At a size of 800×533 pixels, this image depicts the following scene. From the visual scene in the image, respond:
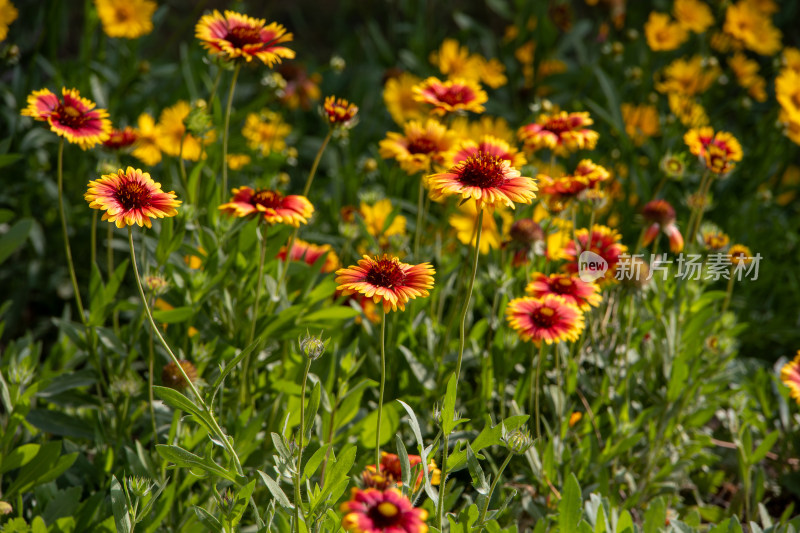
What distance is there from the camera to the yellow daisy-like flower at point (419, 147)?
1574 mm

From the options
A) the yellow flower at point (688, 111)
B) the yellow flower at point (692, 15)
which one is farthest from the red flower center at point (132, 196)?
the yellow flower at point (692, 15)

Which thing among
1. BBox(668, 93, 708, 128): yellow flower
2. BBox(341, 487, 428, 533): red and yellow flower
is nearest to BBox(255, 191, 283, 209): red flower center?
BBox(341, 487, 428, 533): red and yellow flower

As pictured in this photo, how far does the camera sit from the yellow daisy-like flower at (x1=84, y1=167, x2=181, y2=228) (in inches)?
39.5

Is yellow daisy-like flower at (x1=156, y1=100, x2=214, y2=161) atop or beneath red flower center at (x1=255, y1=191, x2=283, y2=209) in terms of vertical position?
beneath

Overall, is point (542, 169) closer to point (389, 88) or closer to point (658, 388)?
point (389, 88)

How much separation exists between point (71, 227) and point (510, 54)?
1.77m

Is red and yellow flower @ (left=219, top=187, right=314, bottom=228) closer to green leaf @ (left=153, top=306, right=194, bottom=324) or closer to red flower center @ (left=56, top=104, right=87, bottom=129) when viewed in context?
green leaf @ (left=153, top=306, right=194, bottom=324)

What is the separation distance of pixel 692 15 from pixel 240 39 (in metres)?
2.11

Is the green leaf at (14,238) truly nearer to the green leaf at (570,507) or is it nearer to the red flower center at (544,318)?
the red flower center at (544,318)

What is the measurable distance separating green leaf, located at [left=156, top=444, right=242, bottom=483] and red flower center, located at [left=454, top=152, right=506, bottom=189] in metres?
0.51

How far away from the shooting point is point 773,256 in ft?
8.16

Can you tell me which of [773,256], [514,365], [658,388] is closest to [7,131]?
[514,365]

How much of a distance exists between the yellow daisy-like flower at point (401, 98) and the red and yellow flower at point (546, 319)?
1.28 metres

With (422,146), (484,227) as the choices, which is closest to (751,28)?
(484,227)
